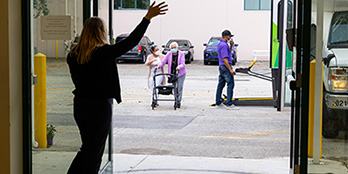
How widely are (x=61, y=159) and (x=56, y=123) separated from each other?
38 centimetres

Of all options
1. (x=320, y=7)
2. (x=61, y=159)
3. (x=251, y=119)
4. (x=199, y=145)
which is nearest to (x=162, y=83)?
(x=251, y=119)

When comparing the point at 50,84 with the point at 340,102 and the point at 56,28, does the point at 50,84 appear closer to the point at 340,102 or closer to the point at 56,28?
the point at 56,28

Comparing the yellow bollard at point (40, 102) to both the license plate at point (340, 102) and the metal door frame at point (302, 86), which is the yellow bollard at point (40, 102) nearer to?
the metal door frame at point (302, 86)

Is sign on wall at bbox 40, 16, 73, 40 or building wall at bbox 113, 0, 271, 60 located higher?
building wall at bbox 113, 0, 271, 60

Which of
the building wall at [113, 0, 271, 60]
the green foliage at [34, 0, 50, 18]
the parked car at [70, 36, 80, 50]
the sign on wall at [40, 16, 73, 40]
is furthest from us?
the building wall at [113, 0, 271, 60]

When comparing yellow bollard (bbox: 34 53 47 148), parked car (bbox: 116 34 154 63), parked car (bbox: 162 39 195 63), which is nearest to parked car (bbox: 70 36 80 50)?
yellow bollard (bbox: 34 53 47 148)

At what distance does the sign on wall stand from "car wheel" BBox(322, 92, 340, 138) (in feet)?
8.46

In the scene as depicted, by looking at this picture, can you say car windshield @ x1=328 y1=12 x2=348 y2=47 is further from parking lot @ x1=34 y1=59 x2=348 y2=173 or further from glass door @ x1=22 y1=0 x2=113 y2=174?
glass door @ x1=22 y1=0 x2=113 y2=174

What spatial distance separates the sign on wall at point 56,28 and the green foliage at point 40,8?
0.06 metres

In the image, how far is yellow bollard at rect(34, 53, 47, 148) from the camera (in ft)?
16.1

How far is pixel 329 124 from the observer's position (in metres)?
4.59

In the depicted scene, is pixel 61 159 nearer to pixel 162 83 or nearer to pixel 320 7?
pixel 320 7

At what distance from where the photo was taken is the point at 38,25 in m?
4.93
